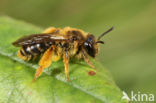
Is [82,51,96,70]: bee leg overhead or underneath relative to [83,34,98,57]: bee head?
underneath

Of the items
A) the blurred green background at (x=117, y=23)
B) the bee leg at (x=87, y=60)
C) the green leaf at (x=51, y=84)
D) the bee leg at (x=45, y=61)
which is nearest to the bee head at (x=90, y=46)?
the bee leg at (x=87, y=60)

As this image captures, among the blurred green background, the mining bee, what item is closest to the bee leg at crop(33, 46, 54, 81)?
the mining bee

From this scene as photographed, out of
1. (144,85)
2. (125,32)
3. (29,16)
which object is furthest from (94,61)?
(29,16)

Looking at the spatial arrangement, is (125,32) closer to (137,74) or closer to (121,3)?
(121,3)

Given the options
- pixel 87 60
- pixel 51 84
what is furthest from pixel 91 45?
pixel 51 84

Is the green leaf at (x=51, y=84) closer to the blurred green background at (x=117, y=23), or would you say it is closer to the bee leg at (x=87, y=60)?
the bee leg at (x=87, y=60)

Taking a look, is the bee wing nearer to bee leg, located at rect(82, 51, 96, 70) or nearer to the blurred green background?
bee leg, located at rect(82, 51, 96, 70)
